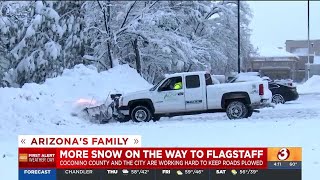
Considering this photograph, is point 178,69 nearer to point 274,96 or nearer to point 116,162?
point 274,96

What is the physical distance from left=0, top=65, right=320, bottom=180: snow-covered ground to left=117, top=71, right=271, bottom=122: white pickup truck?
1.65 feet

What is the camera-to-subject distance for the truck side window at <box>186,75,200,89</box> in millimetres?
16516

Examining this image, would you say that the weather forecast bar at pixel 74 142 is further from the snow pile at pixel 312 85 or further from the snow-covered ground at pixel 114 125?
the snow pile at pixel 312 85

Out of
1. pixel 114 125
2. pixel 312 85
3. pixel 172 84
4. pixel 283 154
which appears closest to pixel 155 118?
pixel 172 84

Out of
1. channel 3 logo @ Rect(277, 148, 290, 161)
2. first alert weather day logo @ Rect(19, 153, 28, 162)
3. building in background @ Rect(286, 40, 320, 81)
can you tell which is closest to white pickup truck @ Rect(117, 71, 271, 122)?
channel 3 logo @ Rect(277, 148, 290, 161)

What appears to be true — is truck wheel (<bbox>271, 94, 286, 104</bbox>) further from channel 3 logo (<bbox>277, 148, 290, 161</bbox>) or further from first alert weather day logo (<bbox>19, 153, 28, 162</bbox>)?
first alert weather day logo (<bbox>19, 153, 28, 162</bbox>)

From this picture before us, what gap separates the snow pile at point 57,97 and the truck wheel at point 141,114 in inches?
66.4

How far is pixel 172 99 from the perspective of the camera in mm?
16562

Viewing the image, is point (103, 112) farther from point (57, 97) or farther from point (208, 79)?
point (208, 79)

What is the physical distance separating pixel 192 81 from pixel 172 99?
86cm

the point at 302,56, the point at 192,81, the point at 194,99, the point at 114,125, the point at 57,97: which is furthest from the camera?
the point at 302,56

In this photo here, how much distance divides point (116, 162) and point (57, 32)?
23873 millimetres

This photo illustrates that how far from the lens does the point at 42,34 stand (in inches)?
1103

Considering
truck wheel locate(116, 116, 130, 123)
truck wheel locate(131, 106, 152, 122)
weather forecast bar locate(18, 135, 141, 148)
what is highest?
weather forecast bar locate(18, 135, 141, 148)
